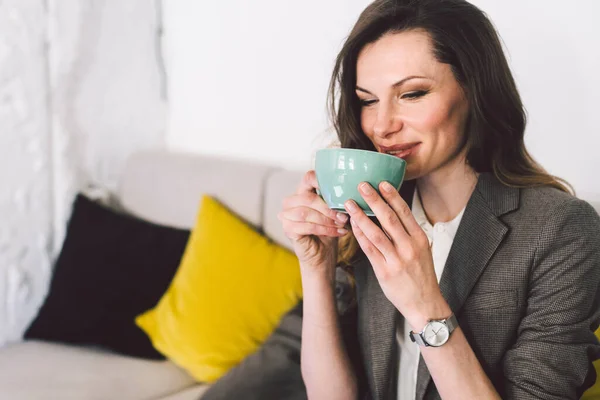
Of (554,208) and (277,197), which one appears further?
(277,197)

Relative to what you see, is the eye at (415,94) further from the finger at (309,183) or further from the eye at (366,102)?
the finger at (309,183)

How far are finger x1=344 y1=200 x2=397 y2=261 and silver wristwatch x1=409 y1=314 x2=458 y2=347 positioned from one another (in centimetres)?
12

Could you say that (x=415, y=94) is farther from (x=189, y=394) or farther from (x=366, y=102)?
(x=189, y=394)

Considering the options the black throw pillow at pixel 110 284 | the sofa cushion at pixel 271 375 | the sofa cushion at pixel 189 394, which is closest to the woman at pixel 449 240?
the sofa cushion at pixel 271 375

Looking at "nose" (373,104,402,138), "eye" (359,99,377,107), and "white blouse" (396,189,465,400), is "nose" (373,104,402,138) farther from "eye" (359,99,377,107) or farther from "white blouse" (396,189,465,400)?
"white blouse" (396,189,465,400)

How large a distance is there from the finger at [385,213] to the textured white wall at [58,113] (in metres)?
1.66

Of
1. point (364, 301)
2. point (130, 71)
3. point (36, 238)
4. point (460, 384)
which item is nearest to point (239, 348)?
point (364, 301)

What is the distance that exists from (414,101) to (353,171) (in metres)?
0.24

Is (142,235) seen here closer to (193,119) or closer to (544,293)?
(193,119)

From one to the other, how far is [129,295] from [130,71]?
993 millimetres

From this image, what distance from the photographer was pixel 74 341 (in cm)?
181

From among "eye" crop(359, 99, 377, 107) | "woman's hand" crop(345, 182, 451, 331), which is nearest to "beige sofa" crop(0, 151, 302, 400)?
"eye" crop(359, 99, 377, 107)

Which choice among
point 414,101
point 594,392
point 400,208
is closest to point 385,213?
point 400,208

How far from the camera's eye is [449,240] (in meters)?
1.09
